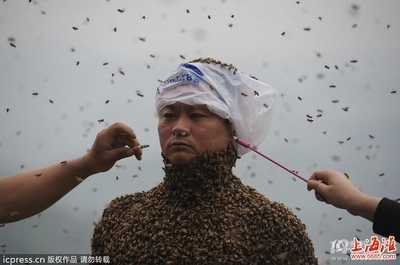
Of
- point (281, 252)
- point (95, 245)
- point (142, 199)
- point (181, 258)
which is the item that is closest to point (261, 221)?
point (281, 252)

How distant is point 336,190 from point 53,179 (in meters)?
2.39

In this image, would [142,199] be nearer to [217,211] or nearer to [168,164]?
[168,164]

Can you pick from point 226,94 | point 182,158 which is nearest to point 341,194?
point 182,158

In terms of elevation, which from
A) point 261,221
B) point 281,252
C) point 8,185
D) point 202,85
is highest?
point 202,85

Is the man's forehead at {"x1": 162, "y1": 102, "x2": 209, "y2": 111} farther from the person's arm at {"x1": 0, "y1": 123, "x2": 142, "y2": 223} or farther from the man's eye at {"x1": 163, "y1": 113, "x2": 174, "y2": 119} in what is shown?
the person's arm at {"x1": 0, "y1": 123, "x2": 142, "y2": 223}

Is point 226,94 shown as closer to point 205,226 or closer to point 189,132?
point 189,132

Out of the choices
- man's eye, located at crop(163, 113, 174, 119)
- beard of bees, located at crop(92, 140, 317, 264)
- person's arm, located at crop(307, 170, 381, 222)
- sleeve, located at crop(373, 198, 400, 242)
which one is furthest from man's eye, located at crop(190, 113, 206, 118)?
sleeve, located at crop(373, 198, 400, 242)

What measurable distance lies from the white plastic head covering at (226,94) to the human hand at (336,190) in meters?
1.10

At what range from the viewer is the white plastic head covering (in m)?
4.31

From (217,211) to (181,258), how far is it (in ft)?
1.56

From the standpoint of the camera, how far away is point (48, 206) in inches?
179

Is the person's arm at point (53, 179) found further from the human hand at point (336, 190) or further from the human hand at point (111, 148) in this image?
the human hand at point (336, 190)

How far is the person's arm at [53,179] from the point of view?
14.3 feet

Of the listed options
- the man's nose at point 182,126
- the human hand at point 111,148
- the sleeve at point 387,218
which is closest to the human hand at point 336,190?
the sleeve at point 387,218
